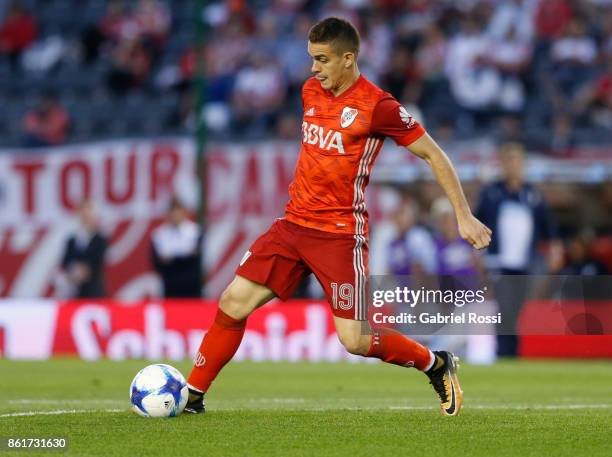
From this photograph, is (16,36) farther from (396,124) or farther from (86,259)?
(396,124)

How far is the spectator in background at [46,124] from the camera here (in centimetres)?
1886

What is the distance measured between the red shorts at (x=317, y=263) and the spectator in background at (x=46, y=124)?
448 inches

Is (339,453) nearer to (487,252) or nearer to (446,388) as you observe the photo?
(446,388)

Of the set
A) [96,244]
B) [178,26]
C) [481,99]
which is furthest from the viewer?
[178,26]

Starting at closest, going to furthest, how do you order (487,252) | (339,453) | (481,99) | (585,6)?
(339,453) < (487,252) < (481,99) < (585,6)

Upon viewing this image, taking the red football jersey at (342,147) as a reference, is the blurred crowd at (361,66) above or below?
above

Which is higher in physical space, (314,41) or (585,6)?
(585,6)

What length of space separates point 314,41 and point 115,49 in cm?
1416

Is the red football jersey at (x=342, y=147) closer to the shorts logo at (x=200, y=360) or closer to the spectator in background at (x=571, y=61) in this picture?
the shorts logo at (x=200, y=360)

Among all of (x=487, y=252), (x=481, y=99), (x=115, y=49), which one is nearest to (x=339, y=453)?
(x=487, y=252)

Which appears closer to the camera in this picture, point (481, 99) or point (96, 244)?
point (96, 244)

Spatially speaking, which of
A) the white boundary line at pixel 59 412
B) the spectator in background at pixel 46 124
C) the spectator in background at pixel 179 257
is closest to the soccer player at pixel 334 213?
the white boundary line at pixel 59 412

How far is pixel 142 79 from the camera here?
2080 centimetres

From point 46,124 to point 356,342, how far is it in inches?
494
